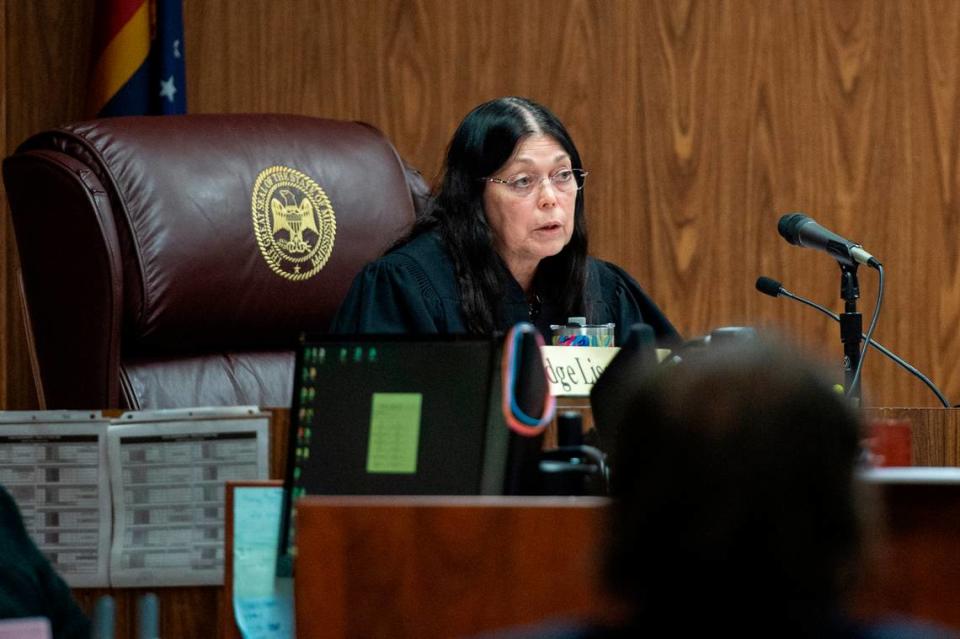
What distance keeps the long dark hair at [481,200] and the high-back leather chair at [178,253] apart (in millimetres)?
124

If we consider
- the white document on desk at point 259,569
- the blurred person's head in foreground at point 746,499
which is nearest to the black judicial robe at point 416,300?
the white document on desk at point 259,569

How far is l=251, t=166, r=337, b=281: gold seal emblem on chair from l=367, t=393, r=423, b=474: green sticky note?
123 cm

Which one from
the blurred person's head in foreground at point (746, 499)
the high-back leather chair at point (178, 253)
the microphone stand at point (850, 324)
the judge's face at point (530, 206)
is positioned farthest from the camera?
the judge's face at point (530, 206)

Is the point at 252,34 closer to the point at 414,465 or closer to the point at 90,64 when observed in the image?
the point at 90,64

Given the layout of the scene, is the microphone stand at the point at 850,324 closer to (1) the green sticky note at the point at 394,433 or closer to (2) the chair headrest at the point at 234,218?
(2) the chair headrest at the point at 234,218

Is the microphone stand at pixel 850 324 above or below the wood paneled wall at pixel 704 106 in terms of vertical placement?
below

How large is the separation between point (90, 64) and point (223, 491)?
1.87 m

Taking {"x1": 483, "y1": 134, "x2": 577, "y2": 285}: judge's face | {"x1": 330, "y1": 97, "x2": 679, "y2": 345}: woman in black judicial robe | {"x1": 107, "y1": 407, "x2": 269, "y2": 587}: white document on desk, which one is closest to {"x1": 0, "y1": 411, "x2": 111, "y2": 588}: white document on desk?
{"x1": 107, "y1": 407, "x2": 269, "y2": 587}: white document on desk

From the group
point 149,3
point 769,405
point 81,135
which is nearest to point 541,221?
point 81,135

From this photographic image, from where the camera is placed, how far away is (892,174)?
364 cm

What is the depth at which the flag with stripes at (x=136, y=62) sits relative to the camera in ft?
10.7

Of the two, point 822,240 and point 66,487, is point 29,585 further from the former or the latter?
point 822,240

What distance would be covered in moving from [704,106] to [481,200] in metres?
1.16

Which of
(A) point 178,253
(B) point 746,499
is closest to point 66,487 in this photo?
(A) point 178,253
